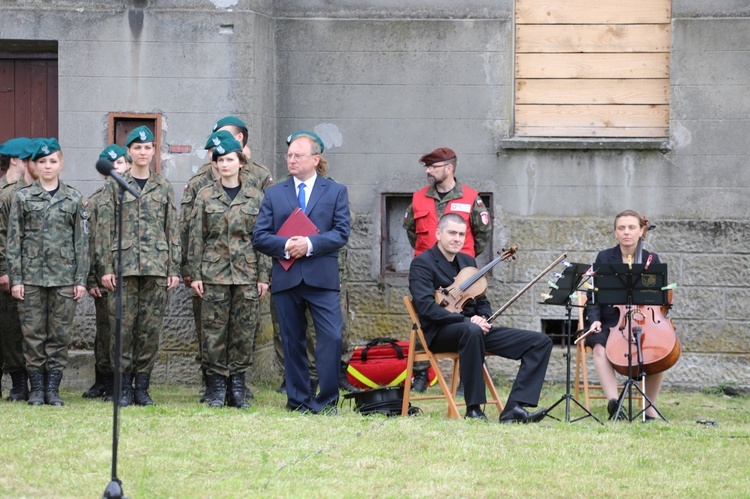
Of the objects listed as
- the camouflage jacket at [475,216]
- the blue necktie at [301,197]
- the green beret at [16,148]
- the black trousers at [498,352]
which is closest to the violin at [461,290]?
the black trousers at [498,352]

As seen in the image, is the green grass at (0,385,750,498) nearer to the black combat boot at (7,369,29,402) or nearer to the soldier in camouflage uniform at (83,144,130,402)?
the black combat boot at (7,369,29,402)

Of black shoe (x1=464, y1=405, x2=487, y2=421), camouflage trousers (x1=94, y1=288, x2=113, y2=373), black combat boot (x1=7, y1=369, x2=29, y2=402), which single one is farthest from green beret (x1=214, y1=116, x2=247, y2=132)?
black shoe (x1=464, y1=405, x2=487, y2=421)

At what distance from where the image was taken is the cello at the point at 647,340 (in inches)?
374

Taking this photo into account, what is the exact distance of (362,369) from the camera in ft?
34.7

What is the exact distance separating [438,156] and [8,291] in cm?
372

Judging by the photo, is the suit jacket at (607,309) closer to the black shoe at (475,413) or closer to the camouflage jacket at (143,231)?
the black shoe at (475,413)

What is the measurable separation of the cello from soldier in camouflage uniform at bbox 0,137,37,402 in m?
4.70

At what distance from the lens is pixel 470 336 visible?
8.97 m

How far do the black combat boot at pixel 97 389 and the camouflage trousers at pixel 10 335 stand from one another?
0.58 meters

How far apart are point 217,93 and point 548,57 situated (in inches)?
124

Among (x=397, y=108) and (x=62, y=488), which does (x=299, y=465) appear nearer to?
(x=62, y=488)

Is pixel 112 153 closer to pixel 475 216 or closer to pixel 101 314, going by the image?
pixel 101 314

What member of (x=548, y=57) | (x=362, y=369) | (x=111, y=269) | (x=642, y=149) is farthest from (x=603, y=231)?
(x=111, y=269)

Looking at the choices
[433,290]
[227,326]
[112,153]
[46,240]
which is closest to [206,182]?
[112,153]
